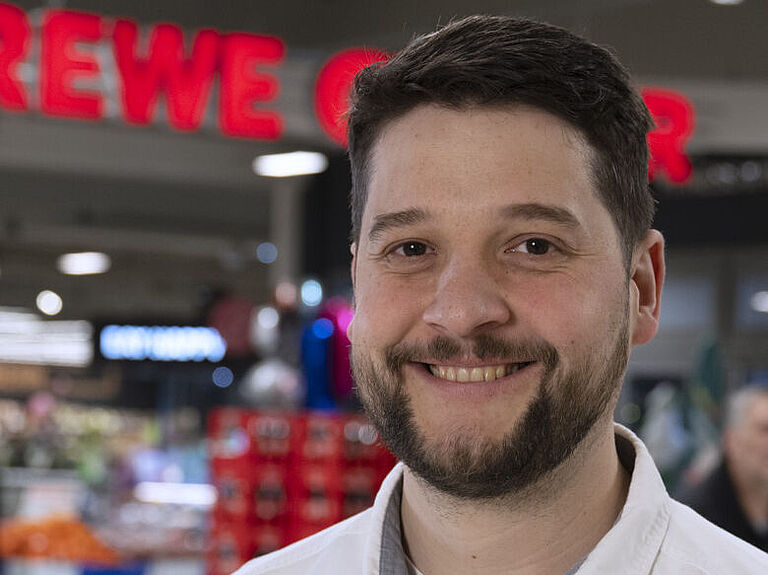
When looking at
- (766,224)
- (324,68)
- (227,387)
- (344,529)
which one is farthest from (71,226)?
(344,529)

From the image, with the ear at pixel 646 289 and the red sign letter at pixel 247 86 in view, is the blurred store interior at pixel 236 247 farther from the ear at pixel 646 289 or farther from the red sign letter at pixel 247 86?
the ear at pixel 646 289

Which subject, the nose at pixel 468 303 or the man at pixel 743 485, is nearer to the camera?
the nose at pixel 468 303

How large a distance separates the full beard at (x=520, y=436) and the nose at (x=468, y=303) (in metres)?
0.02

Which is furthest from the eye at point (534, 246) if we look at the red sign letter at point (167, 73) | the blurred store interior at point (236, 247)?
the red sign letter at point (167, 73)

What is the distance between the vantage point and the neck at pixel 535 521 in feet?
4.25

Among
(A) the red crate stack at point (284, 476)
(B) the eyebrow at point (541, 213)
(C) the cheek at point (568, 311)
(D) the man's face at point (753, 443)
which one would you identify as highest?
(B) the eyebrow at point (541, 213)

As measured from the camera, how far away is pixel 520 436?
1.26 metres

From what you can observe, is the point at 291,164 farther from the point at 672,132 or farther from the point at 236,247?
the point at 236,247

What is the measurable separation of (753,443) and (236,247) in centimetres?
1047

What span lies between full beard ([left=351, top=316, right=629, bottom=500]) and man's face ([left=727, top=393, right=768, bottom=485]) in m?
2.97

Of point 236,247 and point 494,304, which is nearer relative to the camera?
point 494,304

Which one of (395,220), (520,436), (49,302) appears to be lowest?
(49,302)

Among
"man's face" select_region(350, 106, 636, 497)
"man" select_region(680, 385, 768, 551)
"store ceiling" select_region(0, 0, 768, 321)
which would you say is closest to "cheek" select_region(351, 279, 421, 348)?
"man's face" select_region(350, 106, 636, 497)

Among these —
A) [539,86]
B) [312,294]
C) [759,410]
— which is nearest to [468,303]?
[539,86]
